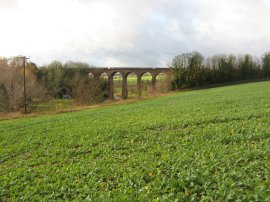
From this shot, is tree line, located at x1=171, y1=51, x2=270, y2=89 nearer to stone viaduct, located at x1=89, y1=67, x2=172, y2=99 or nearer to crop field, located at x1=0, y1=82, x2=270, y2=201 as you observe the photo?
stone viaduct, located at x1=89, y1=67, x2=172, y2=99

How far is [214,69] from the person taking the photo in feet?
246

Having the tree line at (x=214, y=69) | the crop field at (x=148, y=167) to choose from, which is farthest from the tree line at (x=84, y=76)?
the crop field at (x=148, y=167)

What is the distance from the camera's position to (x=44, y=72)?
67.1 m

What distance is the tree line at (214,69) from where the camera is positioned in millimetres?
68000

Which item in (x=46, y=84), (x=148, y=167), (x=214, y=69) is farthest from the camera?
(x=214, y=69)

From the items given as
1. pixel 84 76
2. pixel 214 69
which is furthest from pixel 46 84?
pixel 214 69

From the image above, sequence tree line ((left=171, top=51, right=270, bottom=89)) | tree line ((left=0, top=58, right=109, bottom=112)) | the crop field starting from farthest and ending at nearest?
tree line ((left=171, top=51, right=270, bottom=89)), tree line ((left=0, top=58, right=109, bottom=112)), the crop field

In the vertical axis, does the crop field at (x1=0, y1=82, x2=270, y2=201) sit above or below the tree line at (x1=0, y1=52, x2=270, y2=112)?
below

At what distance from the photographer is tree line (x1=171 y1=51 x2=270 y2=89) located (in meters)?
68.0

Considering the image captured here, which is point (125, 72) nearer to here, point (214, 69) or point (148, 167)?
point (214, 69)

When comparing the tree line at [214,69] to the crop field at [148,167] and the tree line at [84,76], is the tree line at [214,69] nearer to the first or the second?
the tree line at [84,76]

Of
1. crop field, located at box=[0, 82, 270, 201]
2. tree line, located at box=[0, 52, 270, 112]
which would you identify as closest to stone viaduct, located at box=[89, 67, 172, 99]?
tree line, located at box=[0, 52, 270, 112]

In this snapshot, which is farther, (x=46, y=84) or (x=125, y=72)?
(x=125, y=72)

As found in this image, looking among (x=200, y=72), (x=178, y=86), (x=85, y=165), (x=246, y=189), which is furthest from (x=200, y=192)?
(x=200, y=72)
